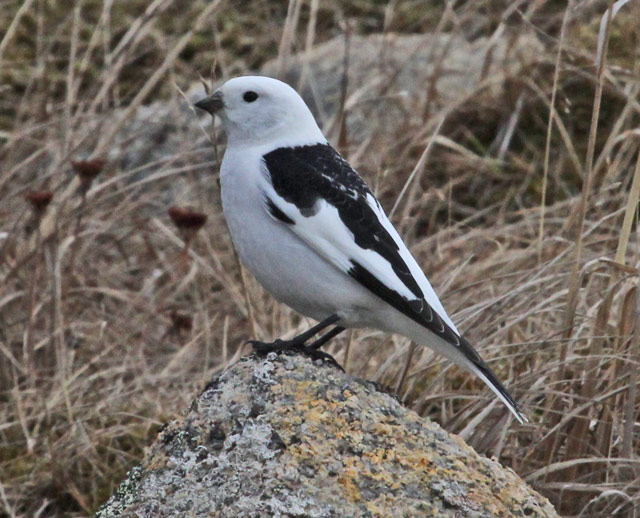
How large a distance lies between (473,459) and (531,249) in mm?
2167

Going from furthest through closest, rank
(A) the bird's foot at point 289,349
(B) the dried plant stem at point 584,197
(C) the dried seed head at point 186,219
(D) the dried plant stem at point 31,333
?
1. (D) the dried plant stem at point 31,333
2. (C) the dried seed head at point 186,219
3. (B) the dried plant stem at point 584,197
4. (A) the bird's foot at point 289,349

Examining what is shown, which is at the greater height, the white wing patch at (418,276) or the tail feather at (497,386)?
the white wing patch at (418,276)

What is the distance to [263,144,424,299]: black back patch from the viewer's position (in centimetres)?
289

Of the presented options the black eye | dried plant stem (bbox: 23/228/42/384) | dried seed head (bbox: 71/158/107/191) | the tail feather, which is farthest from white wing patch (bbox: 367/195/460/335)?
dried plant stem (bbox: 23/228/42/384)

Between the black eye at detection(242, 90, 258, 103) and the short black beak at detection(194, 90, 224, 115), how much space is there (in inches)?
2.8

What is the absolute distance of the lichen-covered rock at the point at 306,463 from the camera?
6.98ft

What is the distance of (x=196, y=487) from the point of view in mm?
2168

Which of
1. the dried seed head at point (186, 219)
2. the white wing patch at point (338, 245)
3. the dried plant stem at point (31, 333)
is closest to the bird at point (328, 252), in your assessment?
the white wing patch at point (338, 245)

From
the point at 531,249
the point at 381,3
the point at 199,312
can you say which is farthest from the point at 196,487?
the point at 381,3

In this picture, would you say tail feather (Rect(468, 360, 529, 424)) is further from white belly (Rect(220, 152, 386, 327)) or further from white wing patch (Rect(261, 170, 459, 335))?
white belly (Rect(220, 152, 386, 327))

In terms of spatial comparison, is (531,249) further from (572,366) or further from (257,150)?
(257,150)

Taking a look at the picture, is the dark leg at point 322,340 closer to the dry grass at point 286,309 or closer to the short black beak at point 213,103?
the dry grass at point 286,309

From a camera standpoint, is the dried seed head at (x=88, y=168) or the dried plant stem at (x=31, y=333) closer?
the dried seed head at (x=88, y=168)

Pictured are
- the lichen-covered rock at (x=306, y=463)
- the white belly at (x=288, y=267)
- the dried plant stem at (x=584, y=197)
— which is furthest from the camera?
the dried plant stem at (x=584, y=197)
